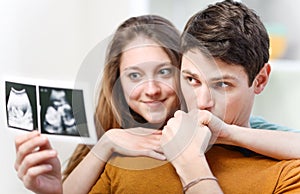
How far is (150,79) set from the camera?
624 millimetres

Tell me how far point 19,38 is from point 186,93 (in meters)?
0.26

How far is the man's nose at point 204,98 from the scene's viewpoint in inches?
24.6

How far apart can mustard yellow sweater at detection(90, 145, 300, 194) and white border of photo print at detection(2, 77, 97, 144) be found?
0.06 metres

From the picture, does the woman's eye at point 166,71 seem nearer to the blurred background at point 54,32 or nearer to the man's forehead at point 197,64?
the man's forehead at point 197,64

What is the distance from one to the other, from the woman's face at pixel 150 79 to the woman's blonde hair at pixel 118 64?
0.01m

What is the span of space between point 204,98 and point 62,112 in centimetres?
18

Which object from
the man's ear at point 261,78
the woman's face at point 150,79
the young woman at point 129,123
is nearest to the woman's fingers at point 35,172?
the young woman at point 129,123

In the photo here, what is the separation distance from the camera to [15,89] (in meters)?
0.68

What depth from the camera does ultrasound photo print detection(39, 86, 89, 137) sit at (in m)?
0.67

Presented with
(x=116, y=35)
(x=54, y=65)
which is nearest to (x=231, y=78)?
(x=116, y=35)

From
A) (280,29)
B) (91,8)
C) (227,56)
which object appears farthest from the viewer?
(280,29)

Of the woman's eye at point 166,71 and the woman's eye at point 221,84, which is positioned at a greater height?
the woman's eye at point 166,71

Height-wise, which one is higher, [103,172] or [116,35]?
[116,35]

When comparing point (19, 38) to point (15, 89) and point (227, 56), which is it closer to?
point (15, 89)
